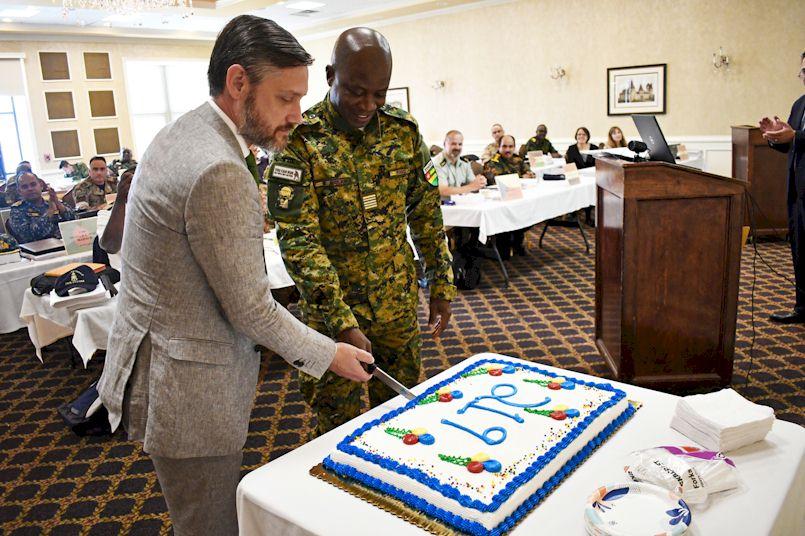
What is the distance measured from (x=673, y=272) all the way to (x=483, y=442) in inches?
82.4

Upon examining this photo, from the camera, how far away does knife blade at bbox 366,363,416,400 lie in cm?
156

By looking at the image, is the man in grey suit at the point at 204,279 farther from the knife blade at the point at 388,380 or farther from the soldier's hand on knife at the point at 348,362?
the knife blade at the point at 388,380

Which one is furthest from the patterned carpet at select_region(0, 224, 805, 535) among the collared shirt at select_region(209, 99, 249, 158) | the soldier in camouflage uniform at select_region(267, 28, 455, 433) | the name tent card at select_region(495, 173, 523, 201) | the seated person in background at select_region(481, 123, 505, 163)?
the seated person in background at select_region(481, 123, 505, 163)

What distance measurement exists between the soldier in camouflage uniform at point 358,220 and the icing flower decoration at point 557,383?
0.45m

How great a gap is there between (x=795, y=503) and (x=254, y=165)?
4.21ft

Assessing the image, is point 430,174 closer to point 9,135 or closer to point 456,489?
point 456,489

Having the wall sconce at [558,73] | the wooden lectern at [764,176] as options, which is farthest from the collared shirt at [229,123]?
the wall sconce at [558,73]

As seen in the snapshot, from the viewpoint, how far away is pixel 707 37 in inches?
360

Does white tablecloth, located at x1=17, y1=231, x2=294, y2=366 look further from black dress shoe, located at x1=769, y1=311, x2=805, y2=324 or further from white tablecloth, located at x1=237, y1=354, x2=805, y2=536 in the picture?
black dress shoe, located at x1=769, y1=311, x2=805, y2=324

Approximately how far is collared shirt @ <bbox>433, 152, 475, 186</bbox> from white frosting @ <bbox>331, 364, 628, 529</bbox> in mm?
4772

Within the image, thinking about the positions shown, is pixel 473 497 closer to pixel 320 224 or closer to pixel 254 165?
pixel 254 165

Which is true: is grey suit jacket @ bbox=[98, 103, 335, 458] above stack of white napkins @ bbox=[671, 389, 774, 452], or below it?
above

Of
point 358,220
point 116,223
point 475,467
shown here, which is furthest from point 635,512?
point 116,223

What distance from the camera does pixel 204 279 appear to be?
1226 mm
